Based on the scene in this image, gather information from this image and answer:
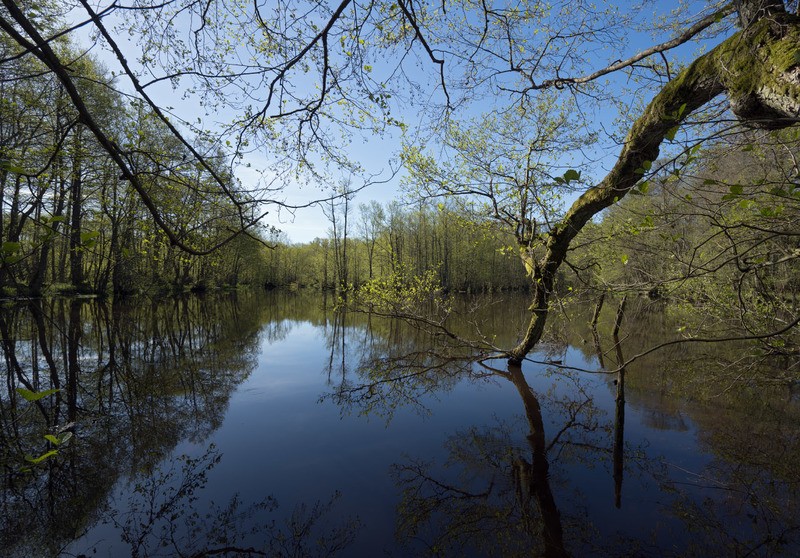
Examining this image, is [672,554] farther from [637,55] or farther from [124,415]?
[124,415]

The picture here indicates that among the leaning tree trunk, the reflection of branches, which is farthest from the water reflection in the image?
the leaning tree trunk

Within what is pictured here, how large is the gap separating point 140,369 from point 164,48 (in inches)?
328

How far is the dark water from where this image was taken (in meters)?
3.70

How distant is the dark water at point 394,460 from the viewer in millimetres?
3703

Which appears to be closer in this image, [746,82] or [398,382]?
[746,82]

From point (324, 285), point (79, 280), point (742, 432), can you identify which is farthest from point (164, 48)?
point (324, 285)

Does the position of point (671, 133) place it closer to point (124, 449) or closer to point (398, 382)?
point (124, 449)

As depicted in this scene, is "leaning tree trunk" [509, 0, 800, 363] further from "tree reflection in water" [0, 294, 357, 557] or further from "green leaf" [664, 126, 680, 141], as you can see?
"tree reflection in water" [0, 294, 357, 557]

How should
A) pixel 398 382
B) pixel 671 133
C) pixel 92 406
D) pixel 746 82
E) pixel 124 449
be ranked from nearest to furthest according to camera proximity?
pixel 671 133 < pixel 746 82 < pixel 124 449 < pixel 92 406 < pixel 398 382

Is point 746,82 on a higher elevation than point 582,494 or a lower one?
higher

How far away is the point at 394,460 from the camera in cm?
526

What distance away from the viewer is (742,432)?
19.5ft

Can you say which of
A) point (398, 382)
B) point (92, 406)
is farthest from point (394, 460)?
point (92, 406)

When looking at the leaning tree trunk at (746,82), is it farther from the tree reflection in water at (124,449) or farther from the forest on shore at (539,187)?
the tree reflection in water at (124,449)
